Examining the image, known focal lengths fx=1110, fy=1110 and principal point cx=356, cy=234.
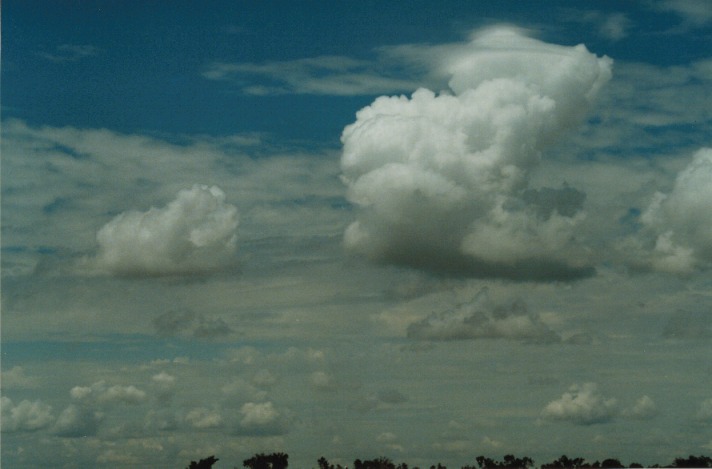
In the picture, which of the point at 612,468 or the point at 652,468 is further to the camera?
the point at 612,468

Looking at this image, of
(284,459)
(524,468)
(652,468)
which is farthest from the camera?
(284,459)

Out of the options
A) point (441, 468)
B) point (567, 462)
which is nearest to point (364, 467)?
point (441, 468)

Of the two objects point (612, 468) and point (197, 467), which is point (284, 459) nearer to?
point (197, 467)

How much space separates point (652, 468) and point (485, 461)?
100 ft

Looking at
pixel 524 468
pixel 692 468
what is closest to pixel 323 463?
pixel 524 468

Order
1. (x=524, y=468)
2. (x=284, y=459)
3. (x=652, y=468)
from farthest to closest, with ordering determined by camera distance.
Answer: (x=284, y=459), (x=524, y=468), (x=652, y=468)

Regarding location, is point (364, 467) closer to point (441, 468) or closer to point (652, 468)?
point (441, 468)

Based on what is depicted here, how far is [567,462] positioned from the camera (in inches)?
6260

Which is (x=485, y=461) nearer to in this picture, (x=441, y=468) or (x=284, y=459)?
(x=441, y=468)

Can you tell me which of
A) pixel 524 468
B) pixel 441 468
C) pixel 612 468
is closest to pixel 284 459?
pixel 441 468

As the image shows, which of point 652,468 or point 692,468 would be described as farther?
point 692,468

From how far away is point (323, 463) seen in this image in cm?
17125

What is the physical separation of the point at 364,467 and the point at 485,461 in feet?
63.7

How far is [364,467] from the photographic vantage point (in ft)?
564
